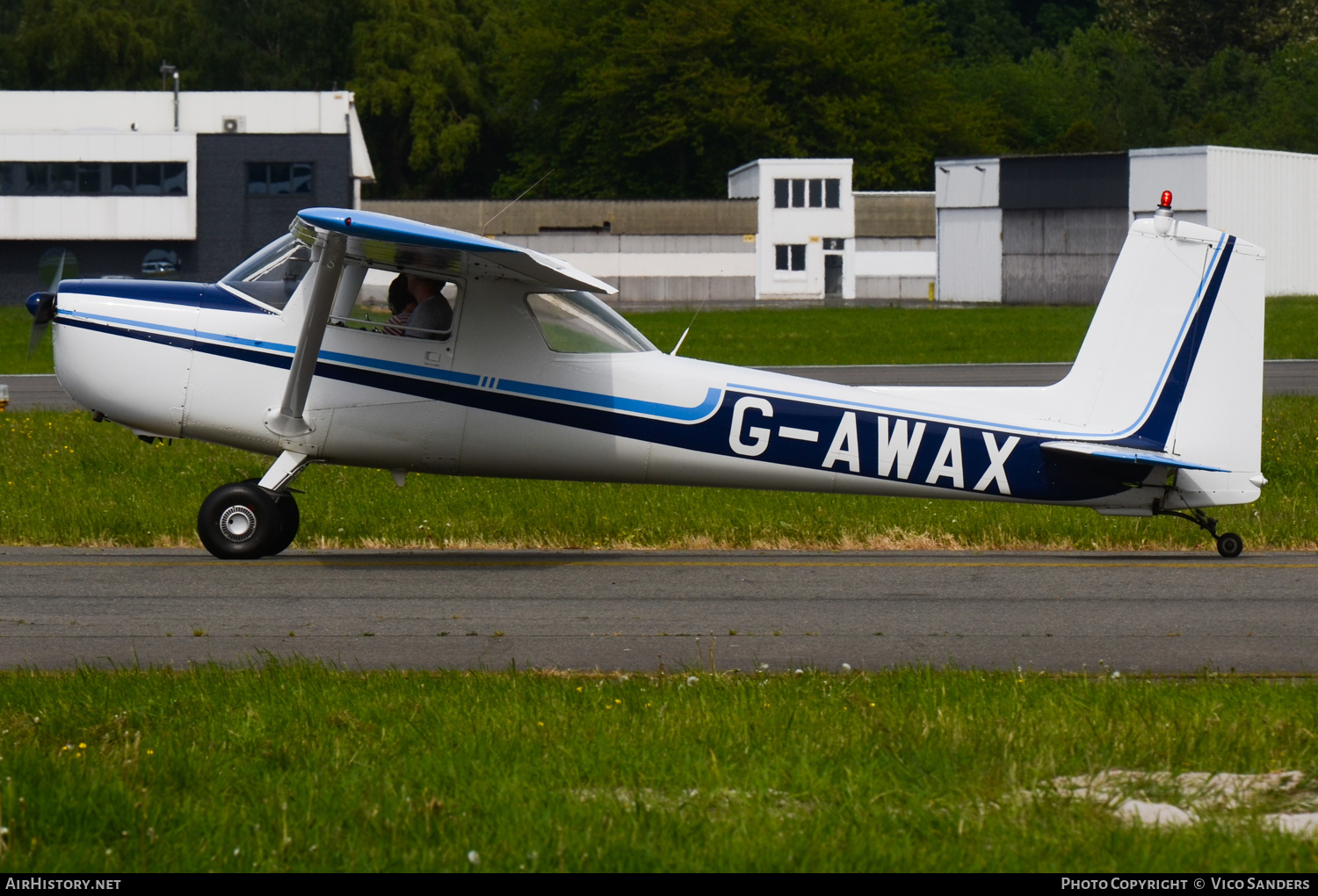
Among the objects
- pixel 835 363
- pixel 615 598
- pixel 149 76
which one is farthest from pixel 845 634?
pixel 149 76

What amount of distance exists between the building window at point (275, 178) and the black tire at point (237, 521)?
50.8 m

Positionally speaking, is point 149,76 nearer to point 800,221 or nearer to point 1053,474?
point 800,221

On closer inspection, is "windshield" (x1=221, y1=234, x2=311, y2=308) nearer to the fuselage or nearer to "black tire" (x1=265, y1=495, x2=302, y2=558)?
the fuselage

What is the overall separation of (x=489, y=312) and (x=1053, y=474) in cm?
395

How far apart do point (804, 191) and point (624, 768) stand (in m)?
72.2

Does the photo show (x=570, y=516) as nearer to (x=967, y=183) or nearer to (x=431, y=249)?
(x=431, y=249)

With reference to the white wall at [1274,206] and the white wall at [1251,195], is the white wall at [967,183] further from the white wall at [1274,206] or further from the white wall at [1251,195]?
the white wall at [1274,206]

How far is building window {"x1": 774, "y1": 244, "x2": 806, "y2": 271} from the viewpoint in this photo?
76312 millimetres

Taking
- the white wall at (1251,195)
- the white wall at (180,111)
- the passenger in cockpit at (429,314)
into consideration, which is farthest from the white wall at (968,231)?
the passenger in cockpit at (429,314)

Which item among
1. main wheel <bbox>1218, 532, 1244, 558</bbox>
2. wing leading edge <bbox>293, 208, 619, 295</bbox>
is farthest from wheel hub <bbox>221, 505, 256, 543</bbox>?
main wheel <bbox>1218, 532, 1244, 558</bbox>

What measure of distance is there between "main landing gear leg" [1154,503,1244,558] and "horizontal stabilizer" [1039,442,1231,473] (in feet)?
1.15

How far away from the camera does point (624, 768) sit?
5324mm

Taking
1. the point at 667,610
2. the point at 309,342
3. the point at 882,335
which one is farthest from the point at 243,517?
the point at 882,335

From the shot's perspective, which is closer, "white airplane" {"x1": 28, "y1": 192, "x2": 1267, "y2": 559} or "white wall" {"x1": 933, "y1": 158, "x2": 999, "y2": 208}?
"white airplane" {"x1": 28, "y1": 192, "x2": 1267, "y2": 559}
